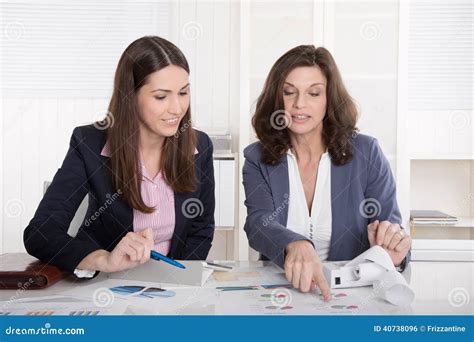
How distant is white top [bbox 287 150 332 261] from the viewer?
5.48 ft

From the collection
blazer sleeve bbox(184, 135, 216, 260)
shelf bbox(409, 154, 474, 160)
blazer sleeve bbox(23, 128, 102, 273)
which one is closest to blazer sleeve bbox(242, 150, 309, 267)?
blazer sleeve bbox(184, 135, 216, 260)

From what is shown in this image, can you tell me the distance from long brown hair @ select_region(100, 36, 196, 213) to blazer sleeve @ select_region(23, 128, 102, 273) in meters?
0.09

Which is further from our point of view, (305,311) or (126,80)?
(126,80)

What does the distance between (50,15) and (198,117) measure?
3.59 feet

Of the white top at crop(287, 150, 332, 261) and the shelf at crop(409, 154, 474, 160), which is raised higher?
the shelf at crop(409, 154, 474, 160)

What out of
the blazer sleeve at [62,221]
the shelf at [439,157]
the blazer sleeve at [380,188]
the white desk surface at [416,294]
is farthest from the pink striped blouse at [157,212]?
the shelf at [439,157]

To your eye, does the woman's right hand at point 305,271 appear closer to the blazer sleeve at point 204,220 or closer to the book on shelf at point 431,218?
the blazer sleeve at point 204,220

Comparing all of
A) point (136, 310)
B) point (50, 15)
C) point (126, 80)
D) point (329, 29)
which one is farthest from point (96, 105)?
point (136, 310)

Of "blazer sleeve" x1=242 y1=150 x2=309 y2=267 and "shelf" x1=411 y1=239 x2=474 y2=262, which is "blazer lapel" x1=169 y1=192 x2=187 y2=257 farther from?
"shelf" x1=411 y1=239 x2=474 y2=262

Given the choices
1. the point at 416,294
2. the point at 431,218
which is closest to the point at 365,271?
the point at 416,294

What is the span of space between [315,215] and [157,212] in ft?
1.43

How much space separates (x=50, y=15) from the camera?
368 centimetres

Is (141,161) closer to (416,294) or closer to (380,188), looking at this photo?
(380,188)
